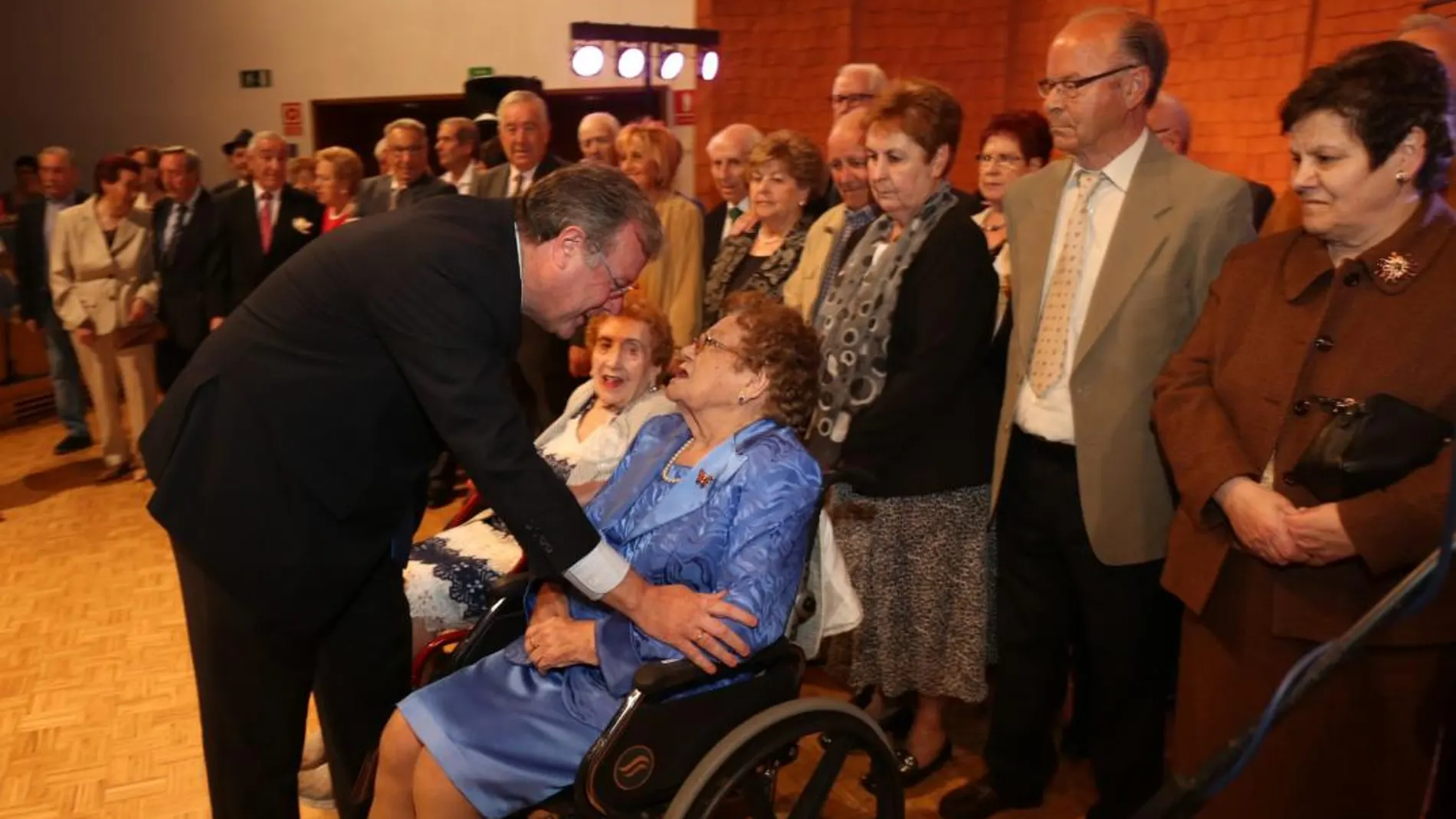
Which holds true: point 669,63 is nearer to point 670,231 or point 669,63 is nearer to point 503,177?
point 503,177

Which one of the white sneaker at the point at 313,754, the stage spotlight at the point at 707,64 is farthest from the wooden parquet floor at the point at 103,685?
the stage spotlight at the point at 707,64

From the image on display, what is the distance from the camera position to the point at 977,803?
2.43 m

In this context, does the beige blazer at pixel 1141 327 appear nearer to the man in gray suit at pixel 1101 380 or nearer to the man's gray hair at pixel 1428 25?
the man in gray suit at pixel 1101 380

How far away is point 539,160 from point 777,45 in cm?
346

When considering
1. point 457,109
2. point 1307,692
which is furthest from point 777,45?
point 1307,692

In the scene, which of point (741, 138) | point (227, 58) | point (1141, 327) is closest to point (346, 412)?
point (1141, 327)

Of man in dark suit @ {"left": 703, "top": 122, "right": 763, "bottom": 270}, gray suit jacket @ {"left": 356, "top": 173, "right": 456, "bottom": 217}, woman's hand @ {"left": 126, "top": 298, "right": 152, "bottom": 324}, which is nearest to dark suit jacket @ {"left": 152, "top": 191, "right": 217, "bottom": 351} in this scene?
woman's hand @ {"left": 126, "top": 298, "right": 152, "bottom": 324}

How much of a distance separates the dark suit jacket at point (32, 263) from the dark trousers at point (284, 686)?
458 centimetres

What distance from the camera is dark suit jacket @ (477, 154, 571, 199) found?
4.52 m

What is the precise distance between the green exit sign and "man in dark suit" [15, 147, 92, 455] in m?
3.60

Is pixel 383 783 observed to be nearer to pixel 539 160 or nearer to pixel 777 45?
pixel 539 160

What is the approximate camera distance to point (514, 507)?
5.31 feet

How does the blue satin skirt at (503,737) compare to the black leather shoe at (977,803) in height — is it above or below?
above

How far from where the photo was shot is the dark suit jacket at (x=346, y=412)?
1.59 metres
